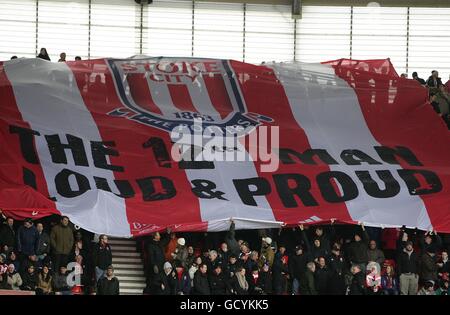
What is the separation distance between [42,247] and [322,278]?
4689 mm

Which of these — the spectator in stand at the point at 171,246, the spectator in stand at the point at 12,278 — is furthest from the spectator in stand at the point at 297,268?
the spectator in stand at the point at 12,278

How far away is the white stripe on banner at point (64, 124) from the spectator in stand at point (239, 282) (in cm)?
197

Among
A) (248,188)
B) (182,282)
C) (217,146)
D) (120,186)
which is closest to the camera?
(182,282)

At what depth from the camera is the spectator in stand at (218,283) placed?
21.0m

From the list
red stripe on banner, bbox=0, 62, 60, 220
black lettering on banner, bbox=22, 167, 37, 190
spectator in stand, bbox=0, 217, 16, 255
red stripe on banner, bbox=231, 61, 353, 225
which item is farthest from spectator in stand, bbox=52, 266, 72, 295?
red stripe on banner, bbox=231, 61, 353, 225

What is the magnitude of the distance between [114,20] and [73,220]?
9.14 meters

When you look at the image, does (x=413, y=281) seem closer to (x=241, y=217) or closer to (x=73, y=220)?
(x=241, y=217)

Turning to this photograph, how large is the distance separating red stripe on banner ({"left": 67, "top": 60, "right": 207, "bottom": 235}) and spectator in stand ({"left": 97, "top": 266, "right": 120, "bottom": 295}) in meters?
1.26

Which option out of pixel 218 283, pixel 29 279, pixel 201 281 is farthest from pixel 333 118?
pixel 29 279

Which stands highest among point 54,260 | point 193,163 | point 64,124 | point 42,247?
point 64,124

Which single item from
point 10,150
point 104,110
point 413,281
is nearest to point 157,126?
point 104,110

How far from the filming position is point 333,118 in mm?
25219

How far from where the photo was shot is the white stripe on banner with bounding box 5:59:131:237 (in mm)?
21797

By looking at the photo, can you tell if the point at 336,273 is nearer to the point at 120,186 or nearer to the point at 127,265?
the point at 127,265
